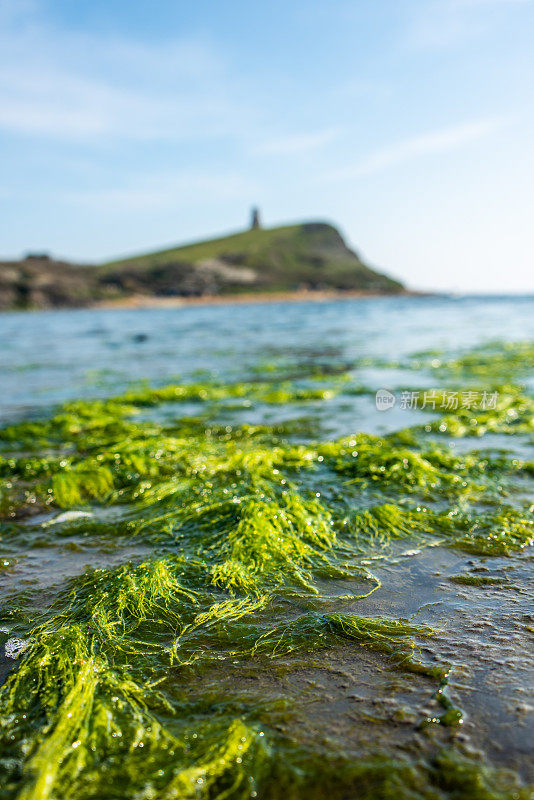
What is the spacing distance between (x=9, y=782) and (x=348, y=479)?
355 cm

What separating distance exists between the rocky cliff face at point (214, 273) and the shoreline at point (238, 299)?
268cm

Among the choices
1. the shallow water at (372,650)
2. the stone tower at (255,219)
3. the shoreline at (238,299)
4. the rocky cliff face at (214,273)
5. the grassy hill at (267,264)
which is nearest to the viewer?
the shallow water at (372,650)

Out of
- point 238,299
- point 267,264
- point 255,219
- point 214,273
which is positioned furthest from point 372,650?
point 255,219

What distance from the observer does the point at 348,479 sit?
4883mm

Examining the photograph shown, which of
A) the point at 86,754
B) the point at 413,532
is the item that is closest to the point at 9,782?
the point at 86,754

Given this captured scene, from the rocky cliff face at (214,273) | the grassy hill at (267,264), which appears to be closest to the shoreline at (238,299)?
the rocky cliff face at (214,273)

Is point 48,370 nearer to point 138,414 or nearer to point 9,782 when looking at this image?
point 138,414

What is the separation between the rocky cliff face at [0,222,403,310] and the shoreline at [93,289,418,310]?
2675mm

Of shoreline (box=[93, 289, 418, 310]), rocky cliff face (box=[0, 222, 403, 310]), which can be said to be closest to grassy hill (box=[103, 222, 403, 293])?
rocky cliff face (box=[0, 222, 403, 310])

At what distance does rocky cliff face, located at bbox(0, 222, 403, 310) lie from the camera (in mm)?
87750

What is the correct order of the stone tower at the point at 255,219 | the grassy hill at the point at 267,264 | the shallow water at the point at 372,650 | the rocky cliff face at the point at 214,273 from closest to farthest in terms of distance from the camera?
the shallow water at the point at 372,650
the rocky cliff face at the point at 214,273
the grassy hill at the point at 267,264
the stone tower at the point at 255,219

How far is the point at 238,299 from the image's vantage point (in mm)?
105375

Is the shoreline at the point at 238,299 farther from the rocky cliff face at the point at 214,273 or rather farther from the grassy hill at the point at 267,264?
the grassy hill at the point at 267,264

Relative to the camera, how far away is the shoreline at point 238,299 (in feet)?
295
